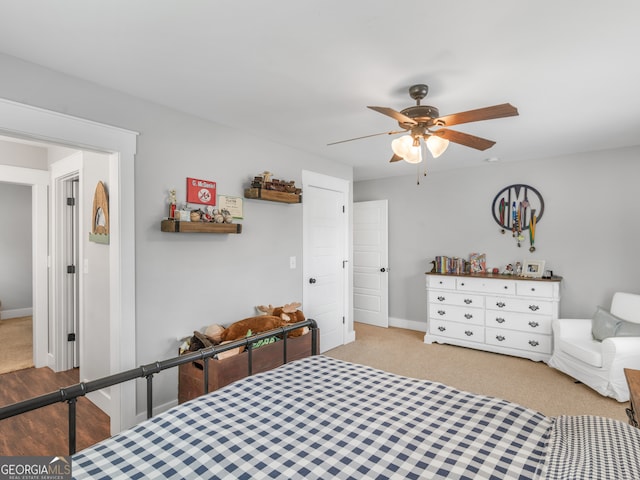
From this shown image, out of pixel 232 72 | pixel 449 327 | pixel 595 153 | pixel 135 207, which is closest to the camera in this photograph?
pixel 232 72

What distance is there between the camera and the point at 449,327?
4562 mm

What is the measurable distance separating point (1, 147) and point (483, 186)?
17.9ft

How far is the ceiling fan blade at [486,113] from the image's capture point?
1805mm

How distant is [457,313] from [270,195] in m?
2.87

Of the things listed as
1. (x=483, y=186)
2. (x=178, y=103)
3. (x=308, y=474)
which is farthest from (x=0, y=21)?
(x=483, y=186)

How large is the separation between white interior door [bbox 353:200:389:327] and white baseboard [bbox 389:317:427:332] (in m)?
0.10

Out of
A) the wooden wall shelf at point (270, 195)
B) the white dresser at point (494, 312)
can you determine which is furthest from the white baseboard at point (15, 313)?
the white dresser at point (494, 312)

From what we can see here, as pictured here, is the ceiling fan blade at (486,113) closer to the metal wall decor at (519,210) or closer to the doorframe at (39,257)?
the metal wall decor at (519,210)

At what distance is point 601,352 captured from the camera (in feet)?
10.1

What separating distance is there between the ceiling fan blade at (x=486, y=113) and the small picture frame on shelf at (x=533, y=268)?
2962 mm

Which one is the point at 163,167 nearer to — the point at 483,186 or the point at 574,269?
Answer: the point at 483,186

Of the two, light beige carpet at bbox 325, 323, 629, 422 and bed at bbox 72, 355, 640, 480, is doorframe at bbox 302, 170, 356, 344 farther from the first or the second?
bed at bbox 72, 355, 640, 480

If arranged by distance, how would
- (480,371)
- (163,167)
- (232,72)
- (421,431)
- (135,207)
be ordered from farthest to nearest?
(480,371) < (163,167) < (135,207) < (232,72) < (421,431)

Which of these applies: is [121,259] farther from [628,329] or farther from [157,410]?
[628,329]
